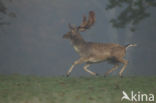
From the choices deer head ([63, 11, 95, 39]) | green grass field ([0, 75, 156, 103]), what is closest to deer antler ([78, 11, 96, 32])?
deer head ([63, 11, 95, 39])

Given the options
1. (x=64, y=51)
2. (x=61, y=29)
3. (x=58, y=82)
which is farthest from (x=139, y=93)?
(x=61, y=29)

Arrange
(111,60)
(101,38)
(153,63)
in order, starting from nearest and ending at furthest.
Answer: (111,60)
(153,63)
(101,38)

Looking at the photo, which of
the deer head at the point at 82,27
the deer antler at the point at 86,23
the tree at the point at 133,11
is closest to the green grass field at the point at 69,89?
the deer head at the point at 82,27

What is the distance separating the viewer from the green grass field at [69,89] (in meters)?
9.62

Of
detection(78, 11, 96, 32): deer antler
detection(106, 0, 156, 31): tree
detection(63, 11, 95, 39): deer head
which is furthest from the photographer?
detection(106, 0, 156, 31): tree

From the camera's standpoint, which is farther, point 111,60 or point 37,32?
point 37,32

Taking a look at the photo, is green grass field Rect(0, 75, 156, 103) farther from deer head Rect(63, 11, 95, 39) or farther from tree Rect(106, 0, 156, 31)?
tree Rect(106, 0, 156, 31)

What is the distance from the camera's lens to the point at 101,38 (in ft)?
213

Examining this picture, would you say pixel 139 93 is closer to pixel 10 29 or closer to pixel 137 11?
pixel 137 11

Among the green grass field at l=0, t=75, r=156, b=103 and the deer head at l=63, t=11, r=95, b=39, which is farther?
the deer head at l=63, t=11, r=95, b=39

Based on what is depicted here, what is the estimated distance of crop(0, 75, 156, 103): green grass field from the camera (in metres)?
9.62

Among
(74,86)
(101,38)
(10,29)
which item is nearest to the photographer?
(74,86)

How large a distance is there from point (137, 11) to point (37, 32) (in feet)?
158

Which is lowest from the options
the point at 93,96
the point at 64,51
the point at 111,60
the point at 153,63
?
the point at 93,96
